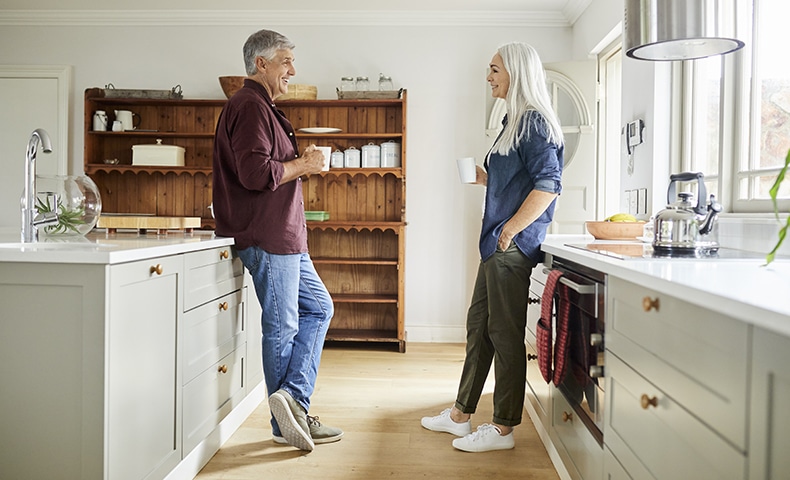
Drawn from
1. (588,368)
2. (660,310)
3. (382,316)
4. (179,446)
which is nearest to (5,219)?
(382,316)

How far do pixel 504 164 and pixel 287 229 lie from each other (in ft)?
2.74

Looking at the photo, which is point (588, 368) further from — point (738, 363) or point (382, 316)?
point (382, 316)

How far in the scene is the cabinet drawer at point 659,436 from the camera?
3.25 feet

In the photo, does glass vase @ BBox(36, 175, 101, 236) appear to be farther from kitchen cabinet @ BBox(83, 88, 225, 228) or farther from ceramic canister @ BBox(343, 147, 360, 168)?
kitchen cabinet @ BBox(83, 88, 225, 228)

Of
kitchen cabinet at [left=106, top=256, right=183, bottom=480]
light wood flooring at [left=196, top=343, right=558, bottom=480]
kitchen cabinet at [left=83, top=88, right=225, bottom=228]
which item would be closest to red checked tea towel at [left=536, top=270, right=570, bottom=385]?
light wood flooring at [left=196, top=343, right=558, bottom=480]

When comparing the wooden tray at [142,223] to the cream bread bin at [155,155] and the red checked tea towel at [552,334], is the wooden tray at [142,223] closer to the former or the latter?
the red checked tea towel at [552,334]

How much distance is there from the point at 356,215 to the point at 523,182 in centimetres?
252

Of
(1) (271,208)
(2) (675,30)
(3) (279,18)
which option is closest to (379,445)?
(1) (271,208)

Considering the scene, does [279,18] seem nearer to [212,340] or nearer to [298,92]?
[298,92]

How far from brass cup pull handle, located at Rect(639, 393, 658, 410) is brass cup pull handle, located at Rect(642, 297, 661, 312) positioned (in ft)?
0.58

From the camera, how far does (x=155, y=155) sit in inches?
178

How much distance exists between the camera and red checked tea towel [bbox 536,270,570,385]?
77.9 inches

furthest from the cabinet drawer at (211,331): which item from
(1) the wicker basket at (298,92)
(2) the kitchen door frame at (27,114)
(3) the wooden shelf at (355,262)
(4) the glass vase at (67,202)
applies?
(2) the kitchen door frame at (27,114)

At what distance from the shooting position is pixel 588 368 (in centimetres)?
181
